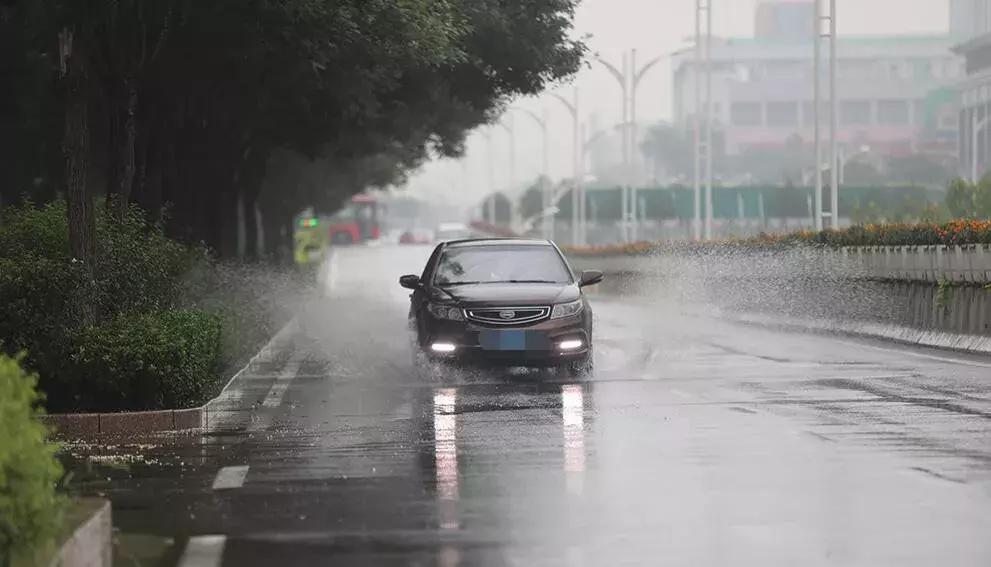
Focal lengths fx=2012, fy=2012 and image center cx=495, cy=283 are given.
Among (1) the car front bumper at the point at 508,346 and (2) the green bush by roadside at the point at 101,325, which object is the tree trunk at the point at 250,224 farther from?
(2) the green bush by roadside at the point at 101,325

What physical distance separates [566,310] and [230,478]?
927 cm

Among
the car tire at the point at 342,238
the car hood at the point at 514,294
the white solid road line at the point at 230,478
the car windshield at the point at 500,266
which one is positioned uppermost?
the car windshield at the point at 500,266

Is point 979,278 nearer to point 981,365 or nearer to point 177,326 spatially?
point 981,365

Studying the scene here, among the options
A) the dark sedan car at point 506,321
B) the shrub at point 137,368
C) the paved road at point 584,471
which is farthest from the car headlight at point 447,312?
the shrub at point 137,368

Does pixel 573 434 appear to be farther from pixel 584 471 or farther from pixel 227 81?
pixel 227 81

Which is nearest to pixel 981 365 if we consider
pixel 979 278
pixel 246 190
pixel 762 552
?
pixel 979 278

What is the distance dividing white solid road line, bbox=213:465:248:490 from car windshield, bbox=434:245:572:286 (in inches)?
366

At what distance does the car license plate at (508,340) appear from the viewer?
20188 mm

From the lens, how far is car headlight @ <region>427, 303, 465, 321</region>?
20.4 m

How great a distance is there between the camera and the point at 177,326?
1686 centimetres

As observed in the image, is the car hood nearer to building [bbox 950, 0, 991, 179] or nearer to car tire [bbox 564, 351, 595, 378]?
car tire [bbox 564, 351, 595, 378]

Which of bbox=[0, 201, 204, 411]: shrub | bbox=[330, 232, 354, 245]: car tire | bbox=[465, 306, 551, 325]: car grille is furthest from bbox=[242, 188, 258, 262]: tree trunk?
bbox=[330, 232, 354, 245]: car tire

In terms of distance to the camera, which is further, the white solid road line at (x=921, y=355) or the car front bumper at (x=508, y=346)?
the white solid road line at (x=921, y=355)

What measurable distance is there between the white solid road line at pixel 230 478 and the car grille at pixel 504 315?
26.8 ft
